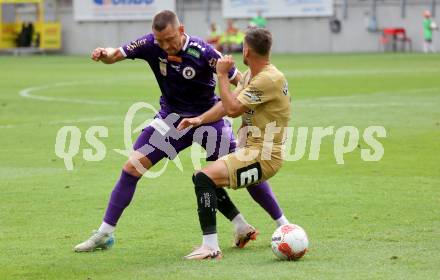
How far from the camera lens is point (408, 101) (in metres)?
24.1

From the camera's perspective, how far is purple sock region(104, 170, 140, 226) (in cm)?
945

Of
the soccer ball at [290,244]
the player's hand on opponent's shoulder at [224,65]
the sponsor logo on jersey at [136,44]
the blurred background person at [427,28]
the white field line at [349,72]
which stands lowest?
the blurred background person at [427,28]

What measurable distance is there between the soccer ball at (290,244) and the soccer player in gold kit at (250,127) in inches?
20.0

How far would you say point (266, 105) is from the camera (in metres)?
8.84

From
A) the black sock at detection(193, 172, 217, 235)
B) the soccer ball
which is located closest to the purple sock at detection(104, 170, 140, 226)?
the black sock at detection(193, 172, 217, 235)

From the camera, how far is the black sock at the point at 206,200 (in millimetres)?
8758

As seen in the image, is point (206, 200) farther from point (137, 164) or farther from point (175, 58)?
point (175, 58)

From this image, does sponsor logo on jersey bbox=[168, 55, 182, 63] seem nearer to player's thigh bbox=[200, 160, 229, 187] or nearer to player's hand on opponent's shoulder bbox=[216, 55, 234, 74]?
player's hand on opponent's shoulder bbox=[216, 55, 234, 74]

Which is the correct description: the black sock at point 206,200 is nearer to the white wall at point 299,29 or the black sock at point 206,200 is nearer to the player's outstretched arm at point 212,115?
the player's outstretched arm at point 212,115

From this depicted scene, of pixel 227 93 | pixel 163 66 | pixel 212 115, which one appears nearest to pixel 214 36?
pixel 163 66

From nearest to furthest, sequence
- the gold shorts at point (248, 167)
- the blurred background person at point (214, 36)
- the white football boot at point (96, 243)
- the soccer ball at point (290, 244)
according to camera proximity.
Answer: the soccer ball at point (290, 244) → the gold shorts at point (248, 167) → the white football boot at point (96, 243) → the blurred background person at point (214, 36)

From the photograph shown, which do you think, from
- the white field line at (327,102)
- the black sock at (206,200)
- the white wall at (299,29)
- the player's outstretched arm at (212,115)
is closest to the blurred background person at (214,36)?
the white wall at (299,29)

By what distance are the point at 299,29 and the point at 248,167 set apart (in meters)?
51.0

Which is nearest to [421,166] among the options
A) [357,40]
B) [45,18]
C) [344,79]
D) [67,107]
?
[67,107]
